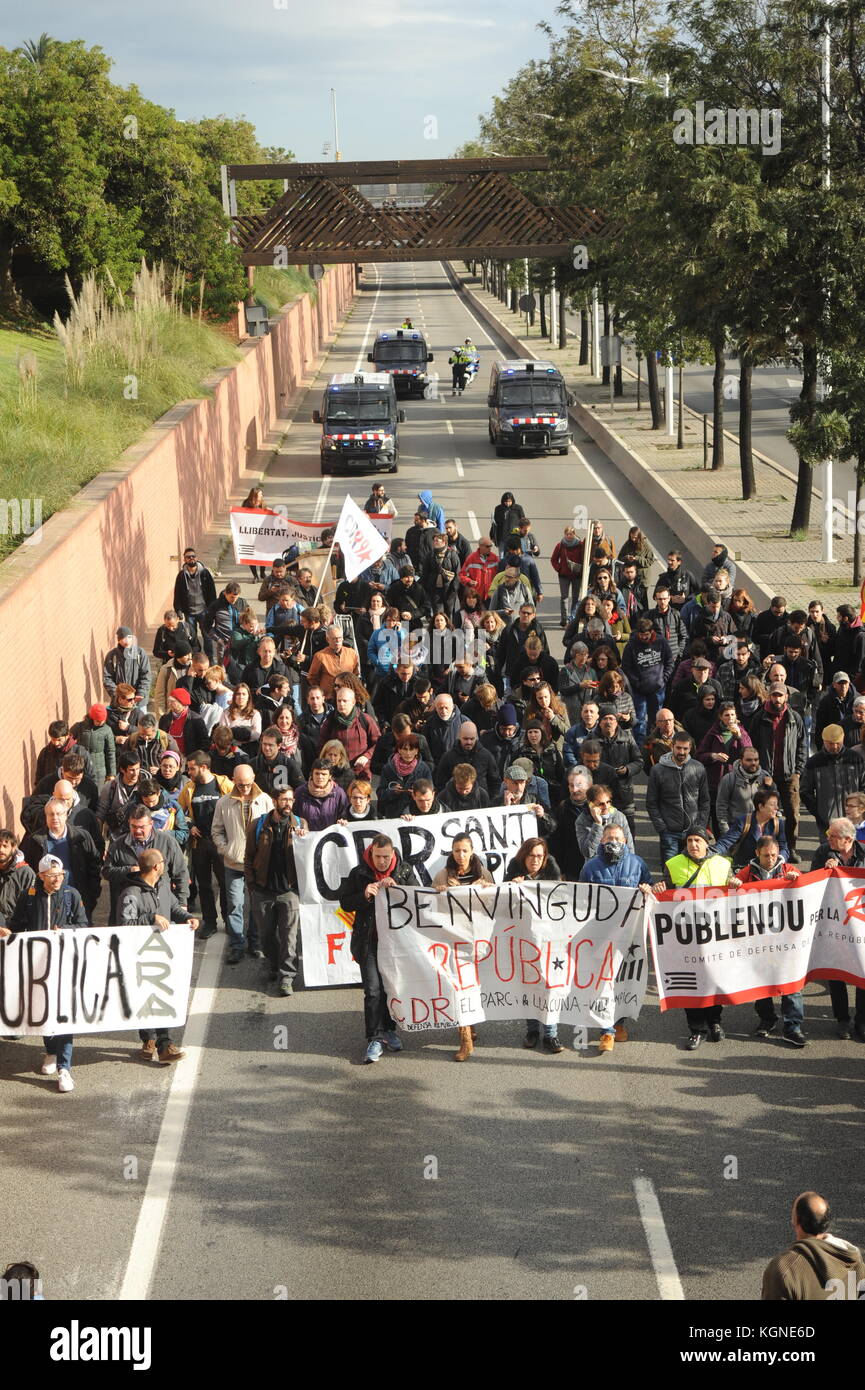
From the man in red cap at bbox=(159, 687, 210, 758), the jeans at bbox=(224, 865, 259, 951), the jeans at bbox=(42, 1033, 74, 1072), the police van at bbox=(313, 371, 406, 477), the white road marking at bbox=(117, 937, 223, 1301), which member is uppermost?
the police van at bbox=(313, 371, 406, 477)

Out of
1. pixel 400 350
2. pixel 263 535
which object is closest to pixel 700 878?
pixel 263 535

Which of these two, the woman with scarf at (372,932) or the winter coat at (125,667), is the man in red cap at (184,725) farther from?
the woman with scarf at (372,932)

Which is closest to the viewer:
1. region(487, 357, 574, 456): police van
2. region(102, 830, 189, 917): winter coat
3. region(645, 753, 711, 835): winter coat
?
region(102, 830, 189, 917): winter coat

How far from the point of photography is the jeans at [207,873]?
1207cm

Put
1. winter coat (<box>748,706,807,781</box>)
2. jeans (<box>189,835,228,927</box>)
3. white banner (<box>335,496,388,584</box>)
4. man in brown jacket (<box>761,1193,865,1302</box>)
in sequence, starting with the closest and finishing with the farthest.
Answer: man in brown jacket (<box>761,1193,865,1302</box>), jeans (<box>189,835,228,927</box>), winter coat (<box>748,706,807,781</box>), white banner (<box>335,496,388,584</box>)

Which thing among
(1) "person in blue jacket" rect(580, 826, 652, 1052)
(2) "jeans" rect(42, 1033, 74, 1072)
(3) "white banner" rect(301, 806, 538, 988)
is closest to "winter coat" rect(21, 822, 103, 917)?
(2) "jeans" rect(42, 1033, 74, 1072)

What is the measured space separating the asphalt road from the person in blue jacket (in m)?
0.16

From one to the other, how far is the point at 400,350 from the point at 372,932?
4018cm

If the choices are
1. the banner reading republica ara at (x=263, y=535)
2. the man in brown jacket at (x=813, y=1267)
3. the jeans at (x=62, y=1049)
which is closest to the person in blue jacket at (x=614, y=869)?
the jeans at (x=62, y=1049)

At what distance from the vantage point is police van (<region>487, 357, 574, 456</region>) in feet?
121

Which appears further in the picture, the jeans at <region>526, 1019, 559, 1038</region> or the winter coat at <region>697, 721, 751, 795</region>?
the winter coat at <region>697, 721, 751, 795</region>

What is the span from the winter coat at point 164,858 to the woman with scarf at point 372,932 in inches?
45.3

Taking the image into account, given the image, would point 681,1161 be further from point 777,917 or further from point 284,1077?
point 284,1077

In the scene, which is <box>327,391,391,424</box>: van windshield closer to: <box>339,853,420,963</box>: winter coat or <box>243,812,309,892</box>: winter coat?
<box>243,812,309,892</box>: winter coat
